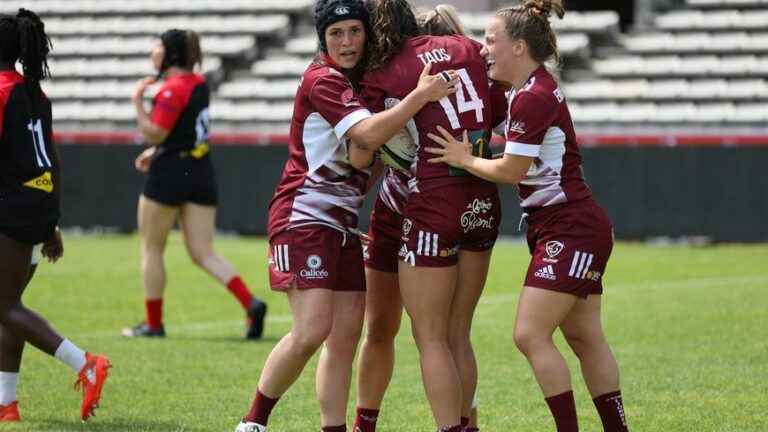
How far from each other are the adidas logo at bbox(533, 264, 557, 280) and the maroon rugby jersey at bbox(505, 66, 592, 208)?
0.28m

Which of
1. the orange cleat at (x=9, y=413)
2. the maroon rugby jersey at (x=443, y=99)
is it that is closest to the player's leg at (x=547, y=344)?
the maroon rugby jersey at (x=443, y=99)

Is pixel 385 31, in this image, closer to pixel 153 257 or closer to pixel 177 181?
pixel 177 181

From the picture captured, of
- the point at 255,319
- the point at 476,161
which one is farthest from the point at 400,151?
the point at 255,319

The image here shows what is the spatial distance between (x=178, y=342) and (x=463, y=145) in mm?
4871

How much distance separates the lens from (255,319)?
10.1 meters

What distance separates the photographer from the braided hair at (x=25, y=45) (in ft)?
21.9

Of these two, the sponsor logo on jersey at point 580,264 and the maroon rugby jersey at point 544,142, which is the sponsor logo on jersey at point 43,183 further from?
the sponsor logo on jersey at point 580,264

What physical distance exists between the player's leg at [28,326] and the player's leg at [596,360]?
246 cm

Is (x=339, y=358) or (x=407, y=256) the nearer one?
(x=407, y=256)

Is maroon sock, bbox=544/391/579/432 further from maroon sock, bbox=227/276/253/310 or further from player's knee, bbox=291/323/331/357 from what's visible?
maroon sock, bbox=227/276/253/310

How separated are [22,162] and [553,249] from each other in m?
2.73

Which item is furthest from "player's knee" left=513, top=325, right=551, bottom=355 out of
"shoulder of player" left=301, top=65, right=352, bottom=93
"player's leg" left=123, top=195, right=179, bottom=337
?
"player's leg" left=123, top=195, right=179, bottom=337

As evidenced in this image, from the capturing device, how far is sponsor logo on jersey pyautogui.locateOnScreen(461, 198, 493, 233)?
574 centimetres

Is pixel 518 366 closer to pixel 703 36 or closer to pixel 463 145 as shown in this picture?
pixel 463 145
